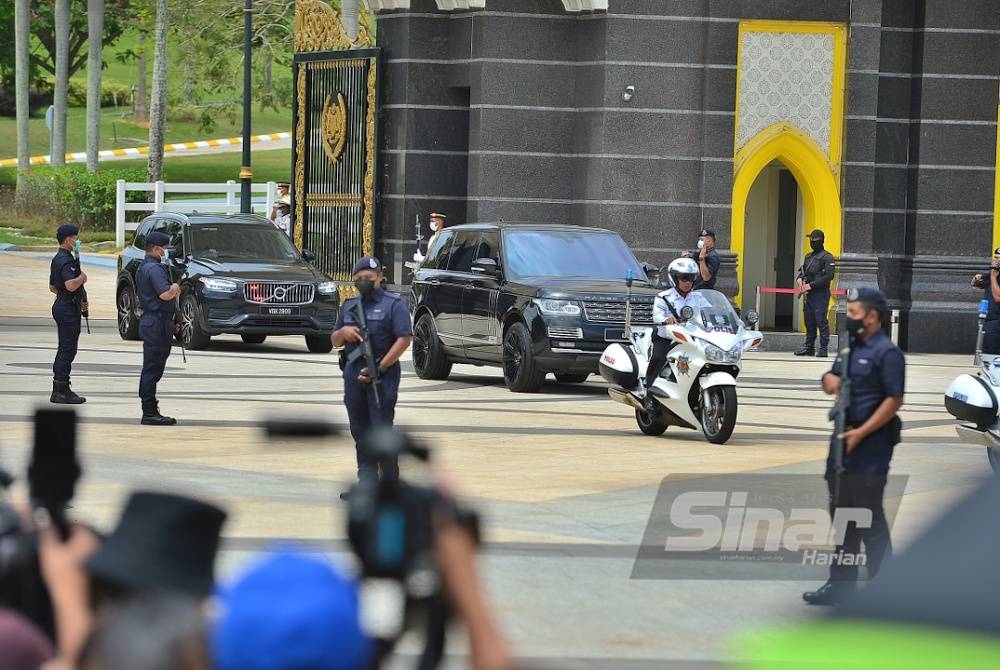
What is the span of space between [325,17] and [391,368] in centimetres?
1758

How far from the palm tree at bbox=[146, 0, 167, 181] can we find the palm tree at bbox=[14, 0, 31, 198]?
3.91 meters

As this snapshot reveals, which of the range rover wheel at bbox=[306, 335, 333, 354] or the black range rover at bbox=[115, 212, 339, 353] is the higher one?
the black range rover at bbox=[115, 212, 339, 353]

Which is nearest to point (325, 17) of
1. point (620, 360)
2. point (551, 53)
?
point (551, 53)

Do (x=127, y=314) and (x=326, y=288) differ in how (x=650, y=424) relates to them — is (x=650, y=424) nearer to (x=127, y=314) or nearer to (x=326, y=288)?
(x=326, y=288)

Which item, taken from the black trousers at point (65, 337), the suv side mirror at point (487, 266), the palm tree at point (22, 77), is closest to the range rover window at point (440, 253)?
the suv side mirror at point (487, 266)

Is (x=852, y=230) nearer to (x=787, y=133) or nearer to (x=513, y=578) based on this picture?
(x=787, y=133)

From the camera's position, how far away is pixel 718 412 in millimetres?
15633

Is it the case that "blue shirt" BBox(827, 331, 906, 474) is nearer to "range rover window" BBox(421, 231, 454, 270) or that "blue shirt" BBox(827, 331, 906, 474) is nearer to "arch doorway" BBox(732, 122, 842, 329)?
"range rover window" BBox(421, 231, 454, 270)

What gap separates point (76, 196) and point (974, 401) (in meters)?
41.1

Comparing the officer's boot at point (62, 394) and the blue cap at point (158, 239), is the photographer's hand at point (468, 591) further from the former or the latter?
the officer's boot at point (62, 394)

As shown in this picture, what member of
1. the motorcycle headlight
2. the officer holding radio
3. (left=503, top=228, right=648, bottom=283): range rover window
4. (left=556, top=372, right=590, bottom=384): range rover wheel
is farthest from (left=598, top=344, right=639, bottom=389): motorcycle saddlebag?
the motorcycle headlight

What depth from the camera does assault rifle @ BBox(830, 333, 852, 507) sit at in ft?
30.2

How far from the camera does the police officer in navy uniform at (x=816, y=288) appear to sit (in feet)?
85.6

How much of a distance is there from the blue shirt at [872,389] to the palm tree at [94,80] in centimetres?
4715
